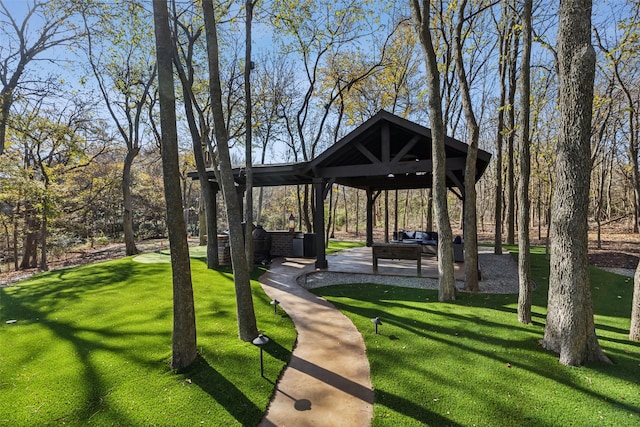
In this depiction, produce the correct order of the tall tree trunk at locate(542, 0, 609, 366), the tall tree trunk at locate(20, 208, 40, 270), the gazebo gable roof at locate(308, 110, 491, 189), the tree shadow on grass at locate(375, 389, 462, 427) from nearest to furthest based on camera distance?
the tree shadow on grass at locate(375, 389, 462, 427) → the tall tree trunk at locate(542, 0, 609, 366) → the gazebo gable roof at locate(308, 110, 491, 189) → the tall tree trunk at locate(20, 208, 40, 270)

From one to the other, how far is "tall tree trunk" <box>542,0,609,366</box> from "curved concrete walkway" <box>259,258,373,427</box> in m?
2.31

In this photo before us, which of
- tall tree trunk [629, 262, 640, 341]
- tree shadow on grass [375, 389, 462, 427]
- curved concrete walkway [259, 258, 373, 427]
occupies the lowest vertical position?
curved concrete walkway [259, 258, 373, 427]

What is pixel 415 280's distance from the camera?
7.64m

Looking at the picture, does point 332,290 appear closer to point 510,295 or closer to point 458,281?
point 458,281

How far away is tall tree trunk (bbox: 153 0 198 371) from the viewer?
10.9 ft

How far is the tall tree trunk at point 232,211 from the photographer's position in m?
4.11

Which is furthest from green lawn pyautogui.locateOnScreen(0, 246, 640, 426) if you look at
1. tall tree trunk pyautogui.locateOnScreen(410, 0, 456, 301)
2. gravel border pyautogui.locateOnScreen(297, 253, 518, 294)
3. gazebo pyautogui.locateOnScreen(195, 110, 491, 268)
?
gazebo pyautogui.locateOnScreen(195, 110, 491, 268)

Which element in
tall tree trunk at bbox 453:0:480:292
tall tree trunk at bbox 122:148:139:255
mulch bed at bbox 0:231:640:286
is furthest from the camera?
tall tree trunk at bbox 122:148:139:255

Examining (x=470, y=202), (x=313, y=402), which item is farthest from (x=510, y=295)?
(x=313, y=402)

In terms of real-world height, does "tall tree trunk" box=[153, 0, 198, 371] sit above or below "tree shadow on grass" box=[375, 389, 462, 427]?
above

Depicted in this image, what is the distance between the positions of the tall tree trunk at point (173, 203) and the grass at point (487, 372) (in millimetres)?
2197

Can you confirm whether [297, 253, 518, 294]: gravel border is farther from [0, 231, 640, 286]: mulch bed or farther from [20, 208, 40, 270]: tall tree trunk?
[20, 208, 40, 270]: tall tree trunk

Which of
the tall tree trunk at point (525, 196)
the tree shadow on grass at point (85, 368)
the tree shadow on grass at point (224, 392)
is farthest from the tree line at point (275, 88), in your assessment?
the tree shadow on grass at point (85, 368)

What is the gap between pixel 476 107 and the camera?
1817cm
